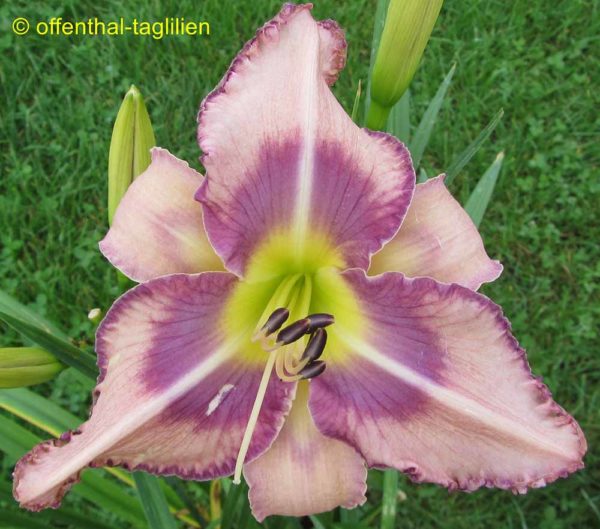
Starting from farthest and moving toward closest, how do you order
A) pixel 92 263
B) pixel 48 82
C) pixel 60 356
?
pixel 48 82 < pixel 92 263 < pixel 60 356

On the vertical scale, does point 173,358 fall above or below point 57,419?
above

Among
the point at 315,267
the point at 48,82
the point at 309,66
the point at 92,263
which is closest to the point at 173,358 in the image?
the point at 315,267

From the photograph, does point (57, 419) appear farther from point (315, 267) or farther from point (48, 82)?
point (48, 82)

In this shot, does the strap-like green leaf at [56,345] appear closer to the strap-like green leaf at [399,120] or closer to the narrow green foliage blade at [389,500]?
the narrow green foliage blade at [389,500]

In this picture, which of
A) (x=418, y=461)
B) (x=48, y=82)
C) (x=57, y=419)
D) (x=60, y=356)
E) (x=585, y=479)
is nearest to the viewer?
(x=418, y=461)

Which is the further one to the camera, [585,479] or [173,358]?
[585,479]

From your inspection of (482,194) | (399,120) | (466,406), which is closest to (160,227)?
(466,406)

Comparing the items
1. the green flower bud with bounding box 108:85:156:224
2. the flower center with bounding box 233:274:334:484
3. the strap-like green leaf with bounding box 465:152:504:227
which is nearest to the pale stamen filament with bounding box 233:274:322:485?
the flower center with bounding box 233:274:334:484

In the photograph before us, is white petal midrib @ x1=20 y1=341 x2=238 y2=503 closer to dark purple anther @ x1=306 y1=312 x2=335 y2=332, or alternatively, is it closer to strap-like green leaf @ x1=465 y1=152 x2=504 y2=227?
dark purple anther @ x1=306 y1=312 x2=335 y2=332
